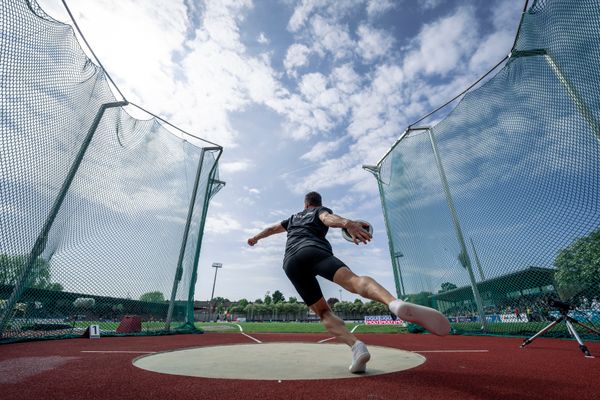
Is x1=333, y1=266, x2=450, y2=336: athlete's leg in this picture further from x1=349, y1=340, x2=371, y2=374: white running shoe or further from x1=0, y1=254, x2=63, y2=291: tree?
x1=0, y1=254, x2=63, y2=291: tree

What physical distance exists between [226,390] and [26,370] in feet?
7.28

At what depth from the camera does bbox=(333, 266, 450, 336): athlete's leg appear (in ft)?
6.79

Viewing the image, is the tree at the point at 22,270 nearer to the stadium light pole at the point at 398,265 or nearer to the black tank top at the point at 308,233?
the black tank top at the point at 308,233

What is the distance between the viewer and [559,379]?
2.37 meters

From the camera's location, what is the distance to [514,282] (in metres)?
6.84

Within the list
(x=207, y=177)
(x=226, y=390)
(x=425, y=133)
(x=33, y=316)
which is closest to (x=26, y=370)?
(x=226, y=390)

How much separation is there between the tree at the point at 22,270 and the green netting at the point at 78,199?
0.02 m

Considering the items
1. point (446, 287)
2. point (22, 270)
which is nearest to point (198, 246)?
point (22, 270)

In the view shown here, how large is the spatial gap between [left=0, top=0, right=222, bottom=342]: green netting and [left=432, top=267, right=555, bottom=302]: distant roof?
8.35m

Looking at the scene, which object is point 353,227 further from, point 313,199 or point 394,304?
point 313,199

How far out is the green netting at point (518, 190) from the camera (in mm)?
4941

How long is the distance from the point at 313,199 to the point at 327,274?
1038mm

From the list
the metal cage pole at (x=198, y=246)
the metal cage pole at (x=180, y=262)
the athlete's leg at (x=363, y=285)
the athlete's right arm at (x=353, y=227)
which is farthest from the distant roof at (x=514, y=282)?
the metal cage pole at (x=180, y=262)

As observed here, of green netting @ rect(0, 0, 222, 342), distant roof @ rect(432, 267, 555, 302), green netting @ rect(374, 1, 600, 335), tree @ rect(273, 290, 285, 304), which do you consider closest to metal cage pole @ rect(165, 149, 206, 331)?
green netting @ rect(0, 0, 222, 342)
